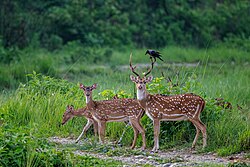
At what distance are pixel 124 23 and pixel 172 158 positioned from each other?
15.2 m

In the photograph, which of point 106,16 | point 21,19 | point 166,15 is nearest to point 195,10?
point 166,15

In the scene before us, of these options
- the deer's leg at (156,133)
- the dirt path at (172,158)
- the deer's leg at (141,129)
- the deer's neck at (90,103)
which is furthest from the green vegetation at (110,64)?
the deer's neck at (90,103)

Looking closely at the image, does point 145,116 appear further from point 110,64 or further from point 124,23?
point 124,23

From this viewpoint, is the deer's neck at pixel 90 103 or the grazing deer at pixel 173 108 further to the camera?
the deer's neck at pixel 90 103

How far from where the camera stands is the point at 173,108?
986 centimetres

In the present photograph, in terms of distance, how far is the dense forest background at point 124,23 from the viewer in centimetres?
2212

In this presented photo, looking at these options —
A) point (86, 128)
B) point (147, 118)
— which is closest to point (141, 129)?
point (147, 118)

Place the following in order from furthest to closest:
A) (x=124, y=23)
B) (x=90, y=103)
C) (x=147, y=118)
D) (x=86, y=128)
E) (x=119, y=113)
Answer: (x=124, y=23) < (x=147, y=118) < (x=86, y=128) < (x=90, y=103) < (x=119, y=113)

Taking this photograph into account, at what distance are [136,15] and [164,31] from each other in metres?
1.18

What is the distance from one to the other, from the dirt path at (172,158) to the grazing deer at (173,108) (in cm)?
25

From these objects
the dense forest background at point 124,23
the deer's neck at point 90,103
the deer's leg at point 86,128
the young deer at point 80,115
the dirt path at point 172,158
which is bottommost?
the dirt path at point 172,158

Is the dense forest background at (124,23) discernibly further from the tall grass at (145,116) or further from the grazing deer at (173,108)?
the grazing deer at (173,108)

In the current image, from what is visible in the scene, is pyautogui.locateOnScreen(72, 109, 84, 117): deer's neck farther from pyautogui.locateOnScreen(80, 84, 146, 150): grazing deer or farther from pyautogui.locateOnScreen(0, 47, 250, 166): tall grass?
pyautogui.locateOnScreen(0, 47, 250, 166): tall grass

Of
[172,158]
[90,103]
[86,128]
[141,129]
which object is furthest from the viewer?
[86,128]
